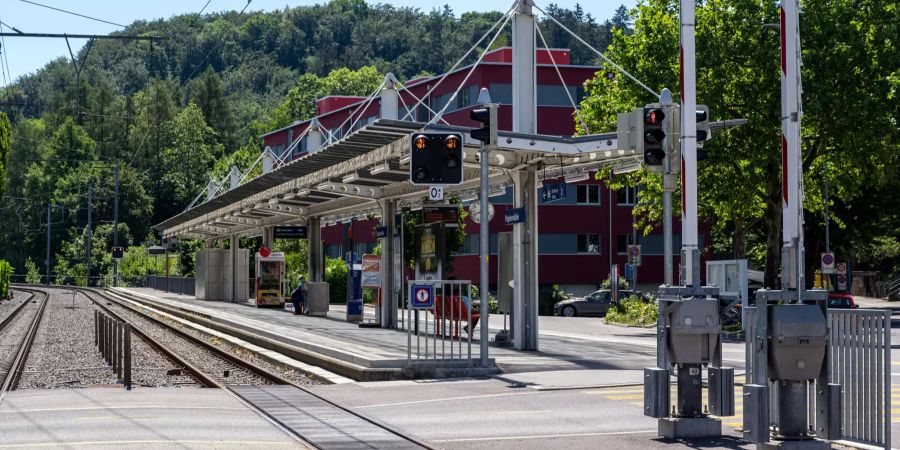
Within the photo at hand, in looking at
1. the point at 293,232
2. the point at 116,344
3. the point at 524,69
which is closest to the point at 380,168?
the point at 524,69

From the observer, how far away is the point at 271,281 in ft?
167

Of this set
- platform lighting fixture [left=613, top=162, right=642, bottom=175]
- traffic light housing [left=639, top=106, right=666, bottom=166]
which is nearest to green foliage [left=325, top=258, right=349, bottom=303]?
platform lighting fixture [left=613, top=162, right=642, bottom=175]

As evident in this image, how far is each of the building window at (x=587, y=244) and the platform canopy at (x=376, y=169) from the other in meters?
29.1

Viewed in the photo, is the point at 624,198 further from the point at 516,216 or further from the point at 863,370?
the point at 863,370

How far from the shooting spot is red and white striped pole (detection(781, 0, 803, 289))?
10508 millimetres

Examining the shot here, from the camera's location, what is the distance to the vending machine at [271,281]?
166 ft

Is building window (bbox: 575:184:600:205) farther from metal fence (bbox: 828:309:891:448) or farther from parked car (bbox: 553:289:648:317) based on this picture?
metal fence (bbox: 828:309:891:448)

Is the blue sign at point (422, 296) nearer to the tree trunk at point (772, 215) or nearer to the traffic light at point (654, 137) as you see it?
the traffic light at point (654, 137)

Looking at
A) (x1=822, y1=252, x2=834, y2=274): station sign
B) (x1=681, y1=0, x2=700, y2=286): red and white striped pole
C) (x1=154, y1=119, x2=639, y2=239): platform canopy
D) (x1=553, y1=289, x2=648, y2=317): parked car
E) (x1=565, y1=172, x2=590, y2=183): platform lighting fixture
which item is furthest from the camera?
(x1=553, y1=289, x2=648, y2=317): parked car

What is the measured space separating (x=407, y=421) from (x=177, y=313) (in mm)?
37985

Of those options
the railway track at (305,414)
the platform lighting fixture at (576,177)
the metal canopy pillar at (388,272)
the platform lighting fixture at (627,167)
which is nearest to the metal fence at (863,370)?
the railway track at (305,414)

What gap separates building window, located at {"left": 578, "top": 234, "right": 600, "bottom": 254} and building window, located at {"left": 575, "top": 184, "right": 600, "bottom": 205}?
1917mm

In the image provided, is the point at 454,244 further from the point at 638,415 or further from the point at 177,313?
the point at 638,415

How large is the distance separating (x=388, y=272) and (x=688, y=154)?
70.2ft
